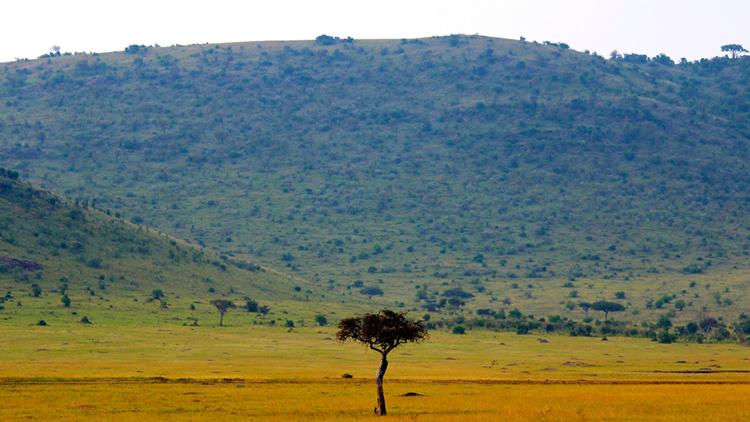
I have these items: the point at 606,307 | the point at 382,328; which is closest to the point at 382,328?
the point at 382,328

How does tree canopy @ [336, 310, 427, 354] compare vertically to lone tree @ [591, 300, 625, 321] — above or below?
below

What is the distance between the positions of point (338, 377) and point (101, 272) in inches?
2463

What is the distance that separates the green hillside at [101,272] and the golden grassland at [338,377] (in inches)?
443

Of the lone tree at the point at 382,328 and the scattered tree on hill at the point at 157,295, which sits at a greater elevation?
the scattered tree on hill at the point at 157,295

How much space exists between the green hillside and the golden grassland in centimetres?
1126

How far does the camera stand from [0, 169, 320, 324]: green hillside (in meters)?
106

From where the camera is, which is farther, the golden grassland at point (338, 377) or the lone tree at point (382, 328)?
the lone tree at point (382, 328)

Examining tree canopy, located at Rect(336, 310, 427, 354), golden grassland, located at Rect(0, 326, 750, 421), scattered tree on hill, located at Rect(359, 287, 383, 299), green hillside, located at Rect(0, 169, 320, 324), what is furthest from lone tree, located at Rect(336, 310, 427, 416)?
scattered tree on hill, located at Rect(359, 287, 383, 299)

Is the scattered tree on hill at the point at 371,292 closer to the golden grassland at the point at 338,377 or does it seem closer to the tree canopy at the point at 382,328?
the golden grassland at the point at 338,377

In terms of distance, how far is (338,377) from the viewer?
66312 millimetres

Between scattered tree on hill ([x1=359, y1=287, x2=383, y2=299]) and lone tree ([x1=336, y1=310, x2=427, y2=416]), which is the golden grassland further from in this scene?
scattered tree on hill ([x1=359, y1=287, x2=383, y2=299])

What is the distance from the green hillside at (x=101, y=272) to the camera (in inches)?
4173

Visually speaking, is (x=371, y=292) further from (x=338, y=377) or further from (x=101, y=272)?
(x=338, y=377)

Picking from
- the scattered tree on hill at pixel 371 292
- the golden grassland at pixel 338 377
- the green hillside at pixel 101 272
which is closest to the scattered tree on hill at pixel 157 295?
the green hillside at pixel 101 272
